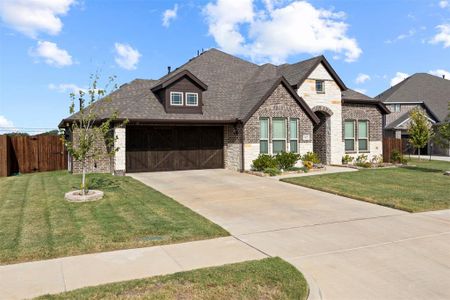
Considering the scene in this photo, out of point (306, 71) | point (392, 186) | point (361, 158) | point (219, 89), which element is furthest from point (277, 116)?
point (392, 186)

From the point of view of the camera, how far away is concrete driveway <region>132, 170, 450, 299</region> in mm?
5430

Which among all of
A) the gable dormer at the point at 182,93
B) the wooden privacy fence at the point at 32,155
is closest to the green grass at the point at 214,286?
the gable dormer at the point at 182,93

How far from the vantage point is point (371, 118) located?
83.6ft

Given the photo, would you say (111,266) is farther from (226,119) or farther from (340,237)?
(226,119)

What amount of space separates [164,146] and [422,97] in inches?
1484

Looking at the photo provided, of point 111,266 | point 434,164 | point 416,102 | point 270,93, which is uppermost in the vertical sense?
point 416,102

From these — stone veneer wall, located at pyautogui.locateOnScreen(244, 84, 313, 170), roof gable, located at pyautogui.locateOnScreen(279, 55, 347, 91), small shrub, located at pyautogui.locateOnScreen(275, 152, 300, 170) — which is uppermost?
roof gable, located at pyautogui.locateOnScreen(279, 55, 347, 91)

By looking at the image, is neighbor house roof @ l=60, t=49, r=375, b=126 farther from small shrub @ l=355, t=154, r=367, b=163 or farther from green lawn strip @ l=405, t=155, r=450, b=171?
green lawn strip @ l=405, t=155, r=450, b=171

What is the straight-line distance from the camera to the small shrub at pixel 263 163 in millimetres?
19484

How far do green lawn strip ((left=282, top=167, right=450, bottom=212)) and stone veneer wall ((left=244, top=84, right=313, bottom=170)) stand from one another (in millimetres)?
3973

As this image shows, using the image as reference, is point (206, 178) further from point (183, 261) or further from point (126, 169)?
point (183, 261)

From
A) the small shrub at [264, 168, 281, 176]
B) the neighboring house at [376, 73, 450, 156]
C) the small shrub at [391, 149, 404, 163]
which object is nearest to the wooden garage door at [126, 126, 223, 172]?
the small shrub at [264, 168, 281, 176]

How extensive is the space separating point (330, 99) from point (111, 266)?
68.1 feet

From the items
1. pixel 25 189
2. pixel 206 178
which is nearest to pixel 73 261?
pixel 25 189
